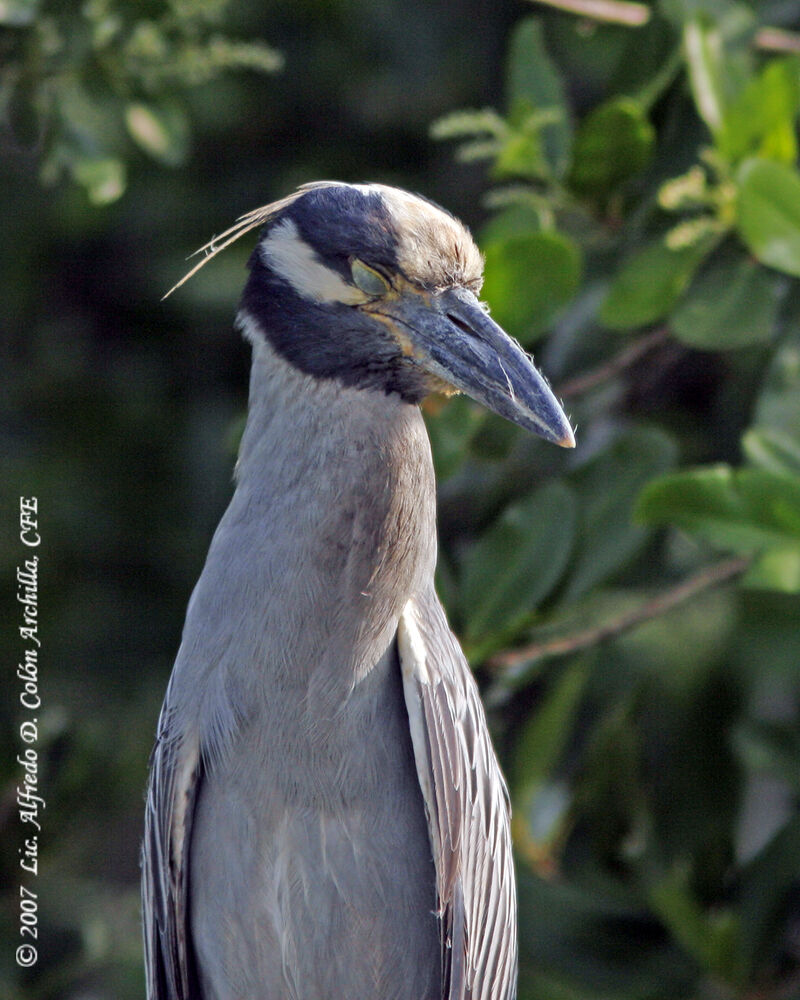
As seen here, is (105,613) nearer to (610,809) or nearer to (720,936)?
(610,809)

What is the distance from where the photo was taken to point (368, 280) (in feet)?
5.48

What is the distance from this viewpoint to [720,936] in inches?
90.1

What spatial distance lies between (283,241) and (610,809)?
4.21 feet

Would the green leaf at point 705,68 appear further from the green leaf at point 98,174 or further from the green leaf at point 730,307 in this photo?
the green leaf at point 98,174

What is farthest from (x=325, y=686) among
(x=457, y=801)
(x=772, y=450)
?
(x=772, y=450)

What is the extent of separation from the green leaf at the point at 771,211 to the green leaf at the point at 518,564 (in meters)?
0.52

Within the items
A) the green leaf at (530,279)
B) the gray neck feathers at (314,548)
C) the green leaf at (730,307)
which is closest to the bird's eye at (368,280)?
the gray neck feathers at (314,548)

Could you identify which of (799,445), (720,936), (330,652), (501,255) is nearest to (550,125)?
(501,255)

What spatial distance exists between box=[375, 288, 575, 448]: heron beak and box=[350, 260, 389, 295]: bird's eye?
0.02 metres

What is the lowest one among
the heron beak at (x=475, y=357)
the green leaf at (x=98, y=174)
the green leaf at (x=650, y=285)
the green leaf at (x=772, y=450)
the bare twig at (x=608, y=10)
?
the green leaf at (x=772, y=450)

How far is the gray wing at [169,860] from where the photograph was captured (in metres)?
1.84

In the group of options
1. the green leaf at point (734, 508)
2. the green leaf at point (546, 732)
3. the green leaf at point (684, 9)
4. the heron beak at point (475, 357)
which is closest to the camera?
the heron beak at point (475, 357)

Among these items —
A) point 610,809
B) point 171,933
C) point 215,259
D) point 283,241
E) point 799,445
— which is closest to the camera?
point 283,241

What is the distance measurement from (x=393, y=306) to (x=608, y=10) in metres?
1.13
